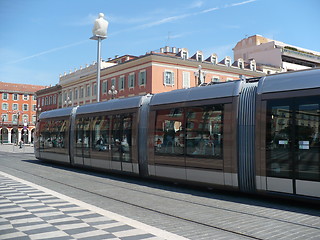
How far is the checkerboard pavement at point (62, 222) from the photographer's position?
233 inches

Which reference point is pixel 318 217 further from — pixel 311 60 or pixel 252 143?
pixel 311 60

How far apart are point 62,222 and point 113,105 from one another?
26.1ft

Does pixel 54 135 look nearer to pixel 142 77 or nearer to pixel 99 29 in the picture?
pixel 99 29

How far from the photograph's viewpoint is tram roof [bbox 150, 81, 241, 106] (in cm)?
971

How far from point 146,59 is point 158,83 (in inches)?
133

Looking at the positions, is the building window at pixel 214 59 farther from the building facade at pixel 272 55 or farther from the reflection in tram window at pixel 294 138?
the reflection in tram window at pixel 294 138

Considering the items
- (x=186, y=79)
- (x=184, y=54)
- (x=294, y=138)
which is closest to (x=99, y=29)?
(x=294, y=138)

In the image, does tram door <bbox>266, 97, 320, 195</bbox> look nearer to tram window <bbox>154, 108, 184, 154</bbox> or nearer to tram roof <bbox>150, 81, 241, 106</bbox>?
tram roof <bbox>150, 81, 241, 106</bbox>

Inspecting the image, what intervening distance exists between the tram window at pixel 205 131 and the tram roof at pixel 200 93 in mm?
340

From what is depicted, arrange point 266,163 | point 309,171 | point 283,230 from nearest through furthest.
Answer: point 283,230 < point 309,171 < point 266,163

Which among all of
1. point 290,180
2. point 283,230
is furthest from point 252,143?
point 283,230

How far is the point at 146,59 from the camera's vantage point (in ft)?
151

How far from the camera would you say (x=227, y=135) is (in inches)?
372

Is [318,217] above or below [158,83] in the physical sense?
below
